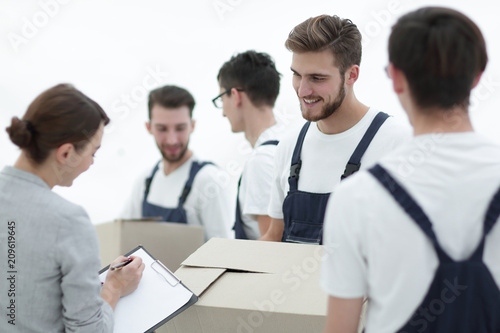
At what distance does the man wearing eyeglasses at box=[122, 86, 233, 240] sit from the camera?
2281 mm

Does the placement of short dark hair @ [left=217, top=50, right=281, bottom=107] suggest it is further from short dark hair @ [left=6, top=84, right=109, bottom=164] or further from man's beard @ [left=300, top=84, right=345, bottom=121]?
short dark hair @ [left=6, top=84, right=109, bottom=164]

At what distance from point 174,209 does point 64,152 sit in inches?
52.1

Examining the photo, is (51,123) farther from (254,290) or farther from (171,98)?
(171,98)

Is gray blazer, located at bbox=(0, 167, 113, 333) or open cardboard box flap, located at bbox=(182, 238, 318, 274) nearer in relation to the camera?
gray blazer, located at bbox=(0, 167, 113, 333)

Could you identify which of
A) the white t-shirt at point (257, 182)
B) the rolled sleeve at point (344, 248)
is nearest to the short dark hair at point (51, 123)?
the rolled sleeve at point (344, 248)

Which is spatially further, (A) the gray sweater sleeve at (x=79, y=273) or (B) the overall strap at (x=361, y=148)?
(B) the overall strap at (x=361, y=148)

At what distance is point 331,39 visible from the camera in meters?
1.44

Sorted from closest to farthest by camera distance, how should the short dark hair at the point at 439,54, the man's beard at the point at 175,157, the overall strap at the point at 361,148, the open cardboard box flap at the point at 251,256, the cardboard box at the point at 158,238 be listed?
the short dark hair at the point at 439,54
the open cardboard box flap at the point at 251,256
the overall strap at the point at 361,148
the cardboard box at the point at 158,238
the man's beard at the point at 175,157

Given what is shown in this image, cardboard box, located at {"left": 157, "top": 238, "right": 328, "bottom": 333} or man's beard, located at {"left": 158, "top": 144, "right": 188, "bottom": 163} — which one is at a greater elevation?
man's beard, located at {"left": 158, "top": 144, "right": 188, "bottom": 163}

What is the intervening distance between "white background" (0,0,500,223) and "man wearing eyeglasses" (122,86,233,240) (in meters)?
0.30

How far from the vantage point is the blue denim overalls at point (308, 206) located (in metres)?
1.35

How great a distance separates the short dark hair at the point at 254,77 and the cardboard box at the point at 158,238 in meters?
0.61

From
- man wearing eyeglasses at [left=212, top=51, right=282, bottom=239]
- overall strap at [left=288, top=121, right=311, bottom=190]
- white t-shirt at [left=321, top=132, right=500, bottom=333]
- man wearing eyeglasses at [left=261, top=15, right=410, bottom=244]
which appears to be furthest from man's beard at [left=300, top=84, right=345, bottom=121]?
white t-shirt at [left=321, top=132, right=500, bottom=333]

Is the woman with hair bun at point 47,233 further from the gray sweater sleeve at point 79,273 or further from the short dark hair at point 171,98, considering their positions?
the short dark hair at point 171,98
